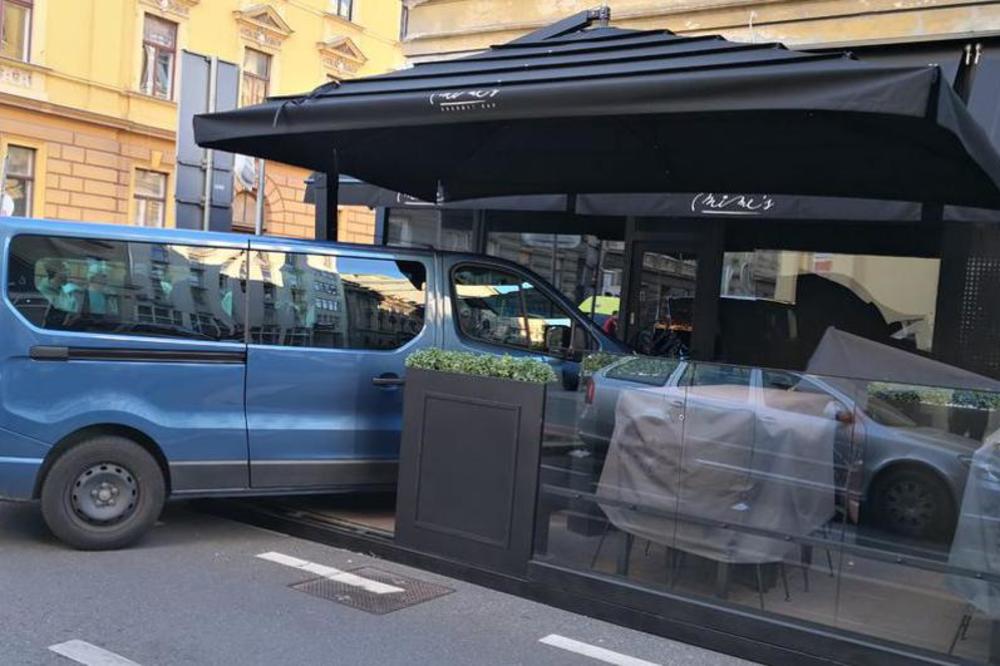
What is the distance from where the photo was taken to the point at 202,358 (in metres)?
5.73

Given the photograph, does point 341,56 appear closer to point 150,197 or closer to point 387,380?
point 150,197

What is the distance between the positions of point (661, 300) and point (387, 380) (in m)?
4.80

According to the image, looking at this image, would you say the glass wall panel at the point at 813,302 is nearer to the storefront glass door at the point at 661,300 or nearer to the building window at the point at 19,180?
the storefront glass door at the point at 661,300

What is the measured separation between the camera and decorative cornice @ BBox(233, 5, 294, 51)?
2739cm

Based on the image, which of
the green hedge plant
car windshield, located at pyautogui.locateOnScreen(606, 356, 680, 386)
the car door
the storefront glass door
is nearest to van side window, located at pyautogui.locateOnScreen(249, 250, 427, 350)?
the car door

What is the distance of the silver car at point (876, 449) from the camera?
4.19 meters

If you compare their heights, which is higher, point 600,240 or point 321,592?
point 600,240

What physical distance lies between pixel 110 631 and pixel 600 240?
7701mm

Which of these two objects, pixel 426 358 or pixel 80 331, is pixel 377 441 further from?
pixel 80 331

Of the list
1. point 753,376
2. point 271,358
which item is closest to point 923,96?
point 753,376

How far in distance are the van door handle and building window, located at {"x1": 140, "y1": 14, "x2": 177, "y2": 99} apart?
22.1 m

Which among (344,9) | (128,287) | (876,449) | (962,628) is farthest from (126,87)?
(962,628)

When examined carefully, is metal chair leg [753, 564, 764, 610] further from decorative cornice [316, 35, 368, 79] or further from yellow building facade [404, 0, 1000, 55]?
decorative cornice [316, 35, 368, 79]

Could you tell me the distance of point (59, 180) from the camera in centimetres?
2336
